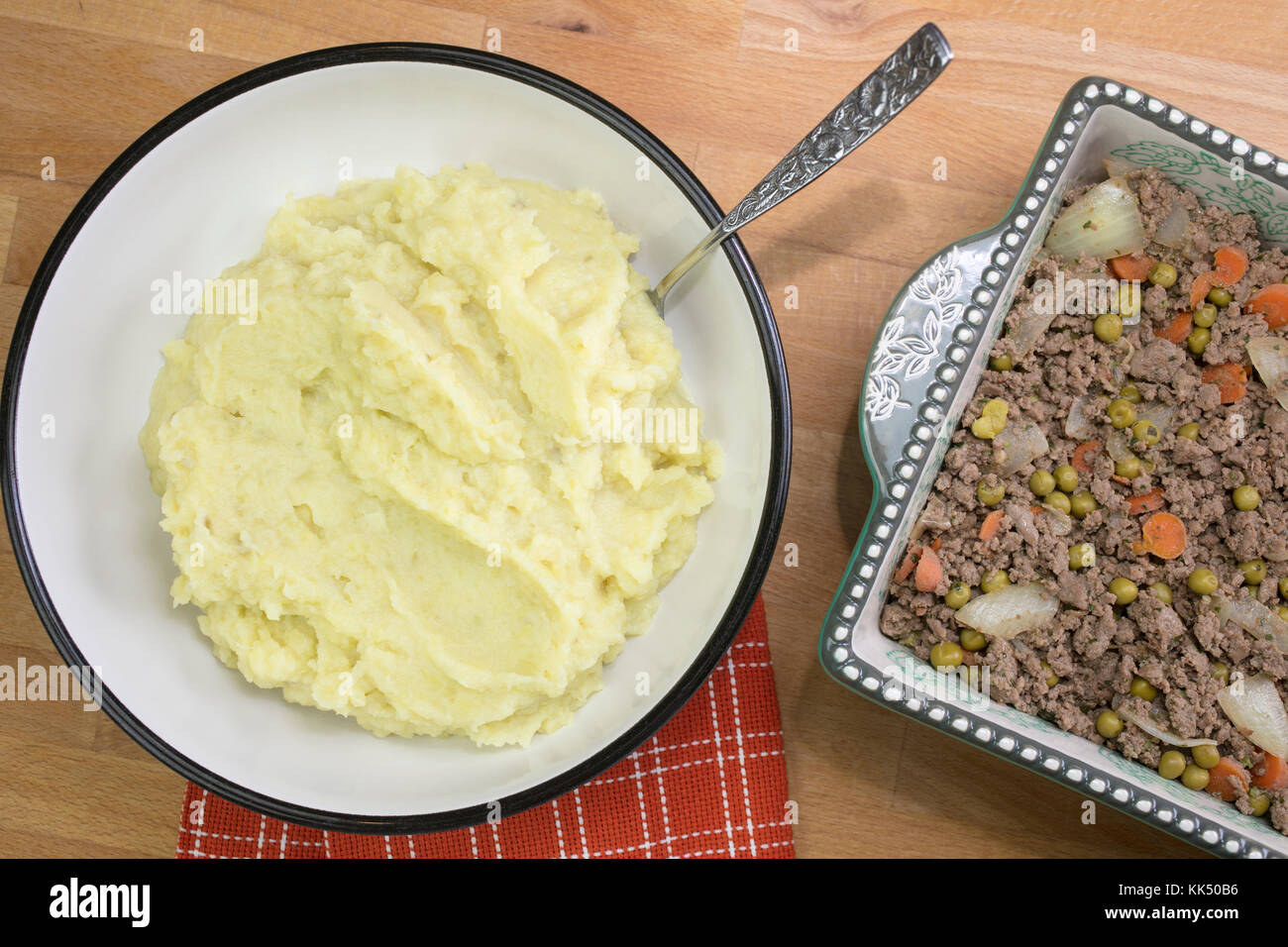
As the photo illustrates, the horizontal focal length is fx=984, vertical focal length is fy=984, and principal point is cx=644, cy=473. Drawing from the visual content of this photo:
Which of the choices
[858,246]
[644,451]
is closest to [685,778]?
[644,451]

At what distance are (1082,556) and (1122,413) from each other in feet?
1.87

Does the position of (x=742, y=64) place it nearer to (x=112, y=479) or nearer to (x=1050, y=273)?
(x=1050, y=273)

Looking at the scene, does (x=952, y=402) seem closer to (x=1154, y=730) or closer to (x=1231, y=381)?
(x=1231, y=381)

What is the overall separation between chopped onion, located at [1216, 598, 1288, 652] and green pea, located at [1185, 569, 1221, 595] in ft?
0.21

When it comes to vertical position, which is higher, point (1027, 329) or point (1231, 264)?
point (1231, 264)

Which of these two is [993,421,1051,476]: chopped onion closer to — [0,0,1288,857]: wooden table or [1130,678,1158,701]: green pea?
[0,0,1288,857]: wooden table

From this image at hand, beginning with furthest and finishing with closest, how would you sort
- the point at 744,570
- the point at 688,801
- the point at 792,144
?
1. the point at 792,144
2. the point at 688,801
3. the point at 744,570

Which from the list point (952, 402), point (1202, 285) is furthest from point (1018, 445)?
point (1202, 285)

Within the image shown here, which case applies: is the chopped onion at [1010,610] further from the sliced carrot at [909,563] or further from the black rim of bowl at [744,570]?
the black rim of bowl at [744,570]

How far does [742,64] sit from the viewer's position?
414 cm

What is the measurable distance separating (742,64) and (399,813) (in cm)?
325

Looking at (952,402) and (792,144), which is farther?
(792,144)

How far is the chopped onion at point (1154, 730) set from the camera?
362 cm

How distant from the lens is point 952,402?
3.53m
